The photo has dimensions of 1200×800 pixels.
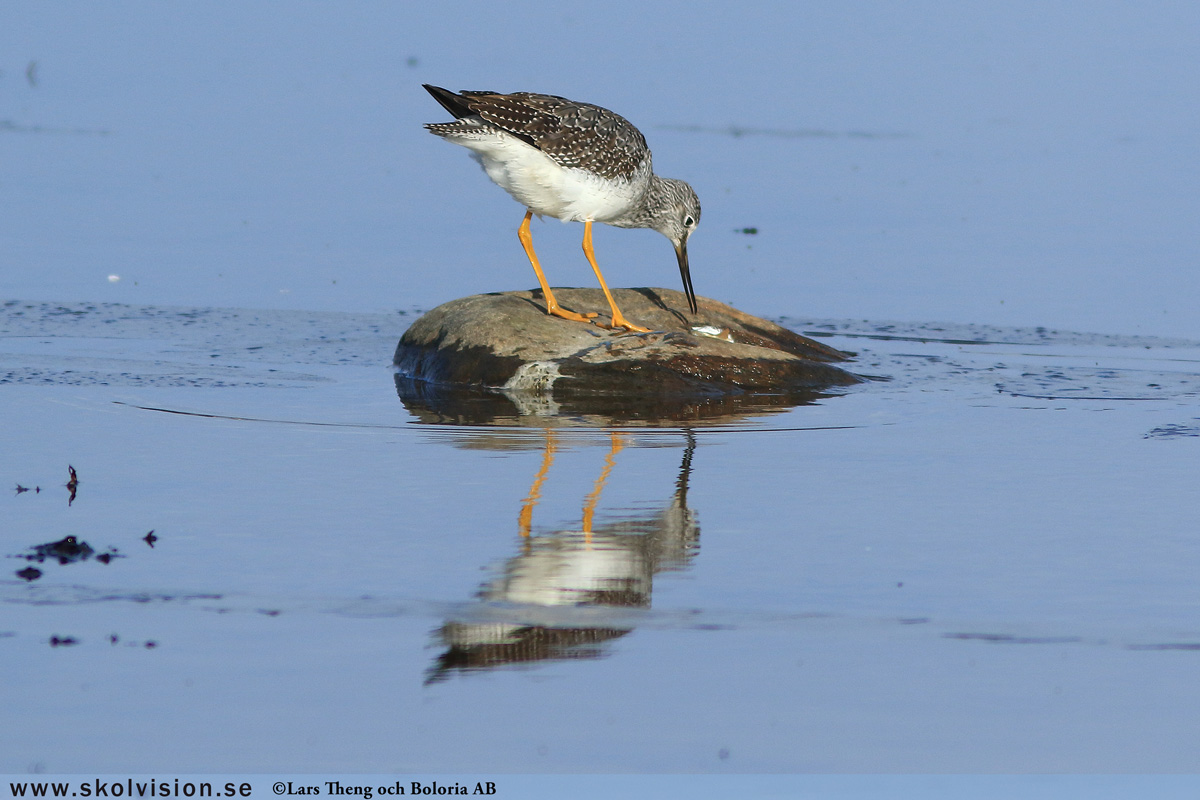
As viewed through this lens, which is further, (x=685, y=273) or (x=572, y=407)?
(x=685, y=273)

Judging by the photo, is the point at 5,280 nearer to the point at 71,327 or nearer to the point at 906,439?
the point at 71,327

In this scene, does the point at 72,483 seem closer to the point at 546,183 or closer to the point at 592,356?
the point at 592,356

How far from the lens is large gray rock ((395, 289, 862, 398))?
1052 cm

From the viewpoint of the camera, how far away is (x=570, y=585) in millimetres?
6422

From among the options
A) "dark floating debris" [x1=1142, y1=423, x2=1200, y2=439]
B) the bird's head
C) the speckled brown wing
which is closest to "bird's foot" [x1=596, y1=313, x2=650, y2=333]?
the speckled brown wing

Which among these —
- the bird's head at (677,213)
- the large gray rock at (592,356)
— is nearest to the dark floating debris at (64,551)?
the large gray rock at (592,356)

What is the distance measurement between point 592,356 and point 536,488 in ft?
9.18

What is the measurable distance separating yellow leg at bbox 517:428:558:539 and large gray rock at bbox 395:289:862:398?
50.4 inches

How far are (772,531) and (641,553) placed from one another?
695mm

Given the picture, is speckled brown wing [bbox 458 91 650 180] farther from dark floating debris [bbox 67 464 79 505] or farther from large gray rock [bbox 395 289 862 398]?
dark floating debris [bbox 67 464 79 505]

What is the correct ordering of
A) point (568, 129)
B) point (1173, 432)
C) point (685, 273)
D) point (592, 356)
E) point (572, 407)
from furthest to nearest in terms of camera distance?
point (685, 273)
point (568, 129)
point (592, 356)
point (572, 407)
point (1173, 432)

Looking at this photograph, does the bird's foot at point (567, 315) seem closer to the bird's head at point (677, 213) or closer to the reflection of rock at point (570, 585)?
the bird's head at point (677, 213)

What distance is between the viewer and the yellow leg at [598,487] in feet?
23.7

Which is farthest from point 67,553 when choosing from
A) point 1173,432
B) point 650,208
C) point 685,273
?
point 650,208
